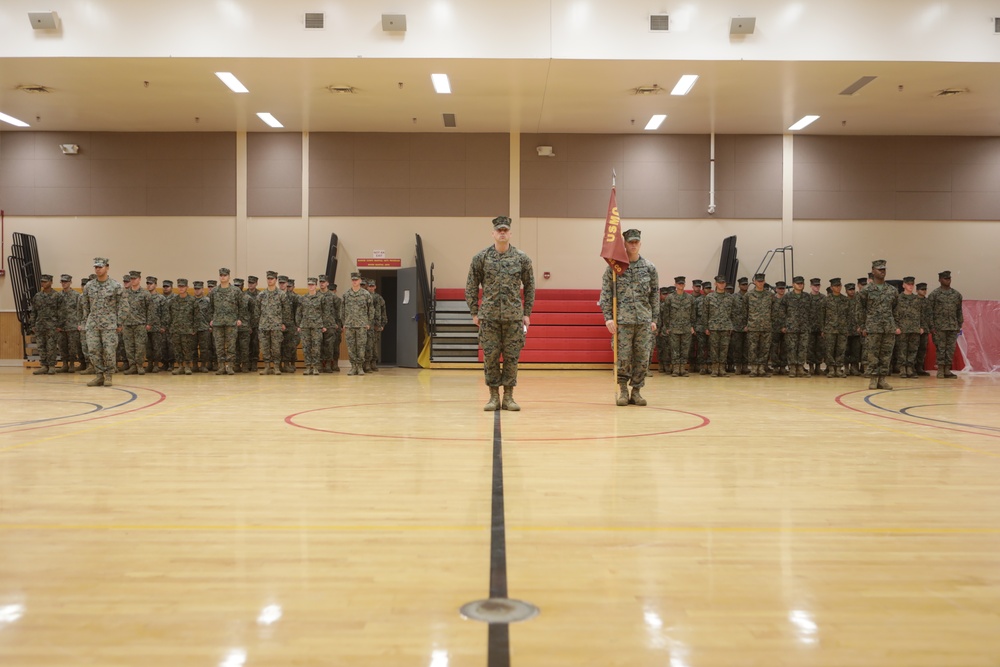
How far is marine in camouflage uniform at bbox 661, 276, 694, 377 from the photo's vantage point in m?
14.7

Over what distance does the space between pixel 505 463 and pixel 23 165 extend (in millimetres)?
17670

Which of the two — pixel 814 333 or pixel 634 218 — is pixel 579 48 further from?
pixel 814 333

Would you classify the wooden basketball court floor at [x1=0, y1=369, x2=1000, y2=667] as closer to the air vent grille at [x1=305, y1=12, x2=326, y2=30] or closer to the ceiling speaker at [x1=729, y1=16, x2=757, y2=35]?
the ceiling speaker at [x1=729, y1=16, x2=757, y2=35]

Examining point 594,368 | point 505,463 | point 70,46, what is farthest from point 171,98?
point 505,463

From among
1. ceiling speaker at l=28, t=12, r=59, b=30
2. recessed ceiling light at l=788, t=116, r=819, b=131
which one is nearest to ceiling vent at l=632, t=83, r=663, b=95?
recessed ceiling light at l=788, t=116, r=819, b=131

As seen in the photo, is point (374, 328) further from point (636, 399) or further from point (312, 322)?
point (636, 399)

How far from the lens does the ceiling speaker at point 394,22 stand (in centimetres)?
1199

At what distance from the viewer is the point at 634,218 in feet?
58.1

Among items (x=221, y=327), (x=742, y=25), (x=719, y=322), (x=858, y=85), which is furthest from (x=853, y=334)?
(x=221, y=327)

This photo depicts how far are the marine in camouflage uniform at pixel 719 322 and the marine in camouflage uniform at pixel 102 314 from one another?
10.3 m

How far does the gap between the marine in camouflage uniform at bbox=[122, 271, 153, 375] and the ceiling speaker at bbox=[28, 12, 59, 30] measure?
14.0 ft

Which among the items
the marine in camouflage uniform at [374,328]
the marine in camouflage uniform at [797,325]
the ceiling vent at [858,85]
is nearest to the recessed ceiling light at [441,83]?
the marine in camouflage uniform at [374,328]

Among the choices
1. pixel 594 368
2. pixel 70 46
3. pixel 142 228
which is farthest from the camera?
pixel 142 228

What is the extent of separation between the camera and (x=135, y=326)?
45.6 ft
